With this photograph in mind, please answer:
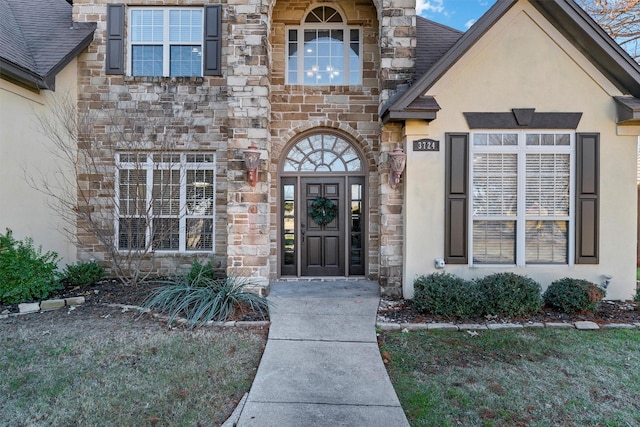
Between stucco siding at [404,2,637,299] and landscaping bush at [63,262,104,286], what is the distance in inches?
240

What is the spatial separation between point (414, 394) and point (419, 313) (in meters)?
2.31

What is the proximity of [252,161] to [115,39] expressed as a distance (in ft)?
14.9

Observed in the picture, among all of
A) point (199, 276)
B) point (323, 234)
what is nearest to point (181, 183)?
point (199, 276)

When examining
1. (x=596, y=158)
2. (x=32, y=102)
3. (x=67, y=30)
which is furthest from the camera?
(x=67, y=30)

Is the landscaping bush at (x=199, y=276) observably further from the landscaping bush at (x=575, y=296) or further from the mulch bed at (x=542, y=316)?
the landscaping bush at (x=575, y=296)

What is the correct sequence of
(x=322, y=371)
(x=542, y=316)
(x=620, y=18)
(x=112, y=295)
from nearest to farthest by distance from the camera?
(x=322, y=371) < (x=542, y=316) < (x=112, y=295) < (x=620, y=18)

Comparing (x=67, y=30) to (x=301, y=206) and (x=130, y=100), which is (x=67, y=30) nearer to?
(x=130, y=100)

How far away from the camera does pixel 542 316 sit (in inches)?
223

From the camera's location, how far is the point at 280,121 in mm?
7852

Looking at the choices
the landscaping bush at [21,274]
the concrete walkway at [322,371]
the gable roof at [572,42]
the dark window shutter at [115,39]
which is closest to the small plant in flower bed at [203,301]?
the concrete walkway at [322,371]

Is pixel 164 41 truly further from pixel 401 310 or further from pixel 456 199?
pixel 401 310

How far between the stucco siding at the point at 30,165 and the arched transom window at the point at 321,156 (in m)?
4.75

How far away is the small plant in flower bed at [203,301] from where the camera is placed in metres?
5.46

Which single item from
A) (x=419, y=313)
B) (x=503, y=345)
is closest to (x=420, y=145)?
(x=419, y=313)
